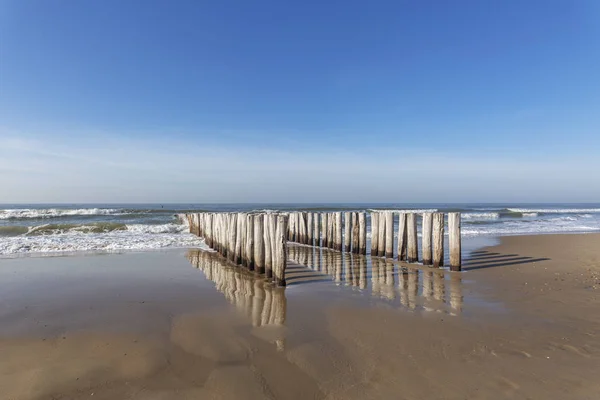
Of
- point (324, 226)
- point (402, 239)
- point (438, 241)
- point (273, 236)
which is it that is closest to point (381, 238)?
point (402, 239)

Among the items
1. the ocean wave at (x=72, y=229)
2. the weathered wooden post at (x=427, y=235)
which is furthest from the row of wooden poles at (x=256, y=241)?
the ocean wave at (x=72, y=229)

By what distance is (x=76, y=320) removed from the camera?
18.3 feet

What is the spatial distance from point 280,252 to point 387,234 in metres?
4.82

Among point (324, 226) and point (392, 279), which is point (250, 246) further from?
point (324, 226)

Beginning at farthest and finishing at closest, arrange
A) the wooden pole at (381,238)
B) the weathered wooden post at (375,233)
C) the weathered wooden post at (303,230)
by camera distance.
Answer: the weathered wooden post at (303,230) < the weathered wooden post at (375,233) < the wooden pole at (381,238)

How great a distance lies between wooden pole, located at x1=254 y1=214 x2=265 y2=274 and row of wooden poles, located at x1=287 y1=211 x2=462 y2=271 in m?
4.20

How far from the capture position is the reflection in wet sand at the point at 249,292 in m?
5.80

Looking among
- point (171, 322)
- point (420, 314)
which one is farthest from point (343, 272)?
point (171, 322)

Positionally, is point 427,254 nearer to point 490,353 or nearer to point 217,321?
point 490,353

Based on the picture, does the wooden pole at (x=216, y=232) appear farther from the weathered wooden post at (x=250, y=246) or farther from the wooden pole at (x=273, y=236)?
the wooden pole at (x=273, y=236)

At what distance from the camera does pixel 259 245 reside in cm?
877

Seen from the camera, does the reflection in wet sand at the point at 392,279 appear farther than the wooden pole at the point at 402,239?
No

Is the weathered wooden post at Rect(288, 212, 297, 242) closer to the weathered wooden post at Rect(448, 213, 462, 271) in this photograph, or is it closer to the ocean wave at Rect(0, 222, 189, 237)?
the weathered wooden post at Rect(448, 213, 462, 271)

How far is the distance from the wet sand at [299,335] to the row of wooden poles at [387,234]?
1.14m
